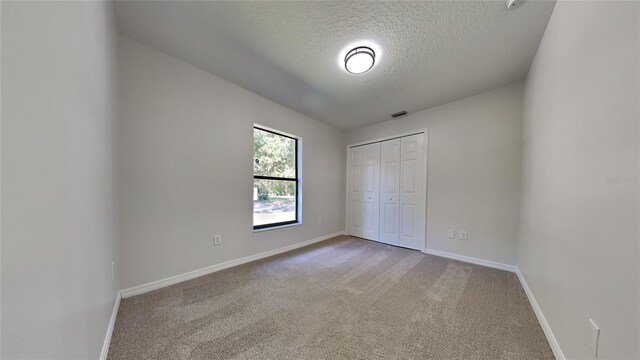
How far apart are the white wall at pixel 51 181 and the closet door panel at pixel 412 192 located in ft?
11.7

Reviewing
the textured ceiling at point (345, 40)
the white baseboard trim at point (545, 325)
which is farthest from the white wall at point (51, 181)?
the white baseboard trim at point (545, 325)

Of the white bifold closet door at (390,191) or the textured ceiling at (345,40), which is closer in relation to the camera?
the textured ceiling at (345,40)

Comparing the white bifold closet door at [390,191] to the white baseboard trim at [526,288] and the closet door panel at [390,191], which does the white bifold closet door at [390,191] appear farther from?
the white baseboard trim at [526,288]

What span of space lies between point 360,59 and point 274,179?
2.02m

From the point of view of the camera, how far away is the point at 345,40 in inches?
70.3

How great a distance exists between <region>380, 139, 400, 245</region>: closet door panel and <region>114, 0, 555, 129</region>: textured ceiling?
1.18 m

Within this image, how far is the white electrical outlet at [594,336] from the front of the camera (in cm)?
90

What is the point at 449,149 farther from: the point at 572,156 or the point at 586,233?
the point at 586,233

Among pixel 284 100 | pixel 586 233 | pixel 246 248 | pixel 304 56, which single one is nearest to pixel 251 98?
pixel 284 100

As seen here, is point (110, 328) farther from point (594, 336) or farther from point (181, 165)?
point (594, 336)

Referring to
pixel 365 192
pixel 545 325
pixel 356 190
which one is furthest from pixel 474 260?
pixel 356 190

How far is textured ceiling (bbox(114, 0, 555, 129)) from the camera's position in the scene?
4.95 feet

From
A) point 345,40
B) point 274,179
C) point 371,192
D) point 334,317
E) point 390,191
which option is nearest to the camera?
point 334,317

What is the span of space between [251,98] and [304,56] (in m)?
1.10
